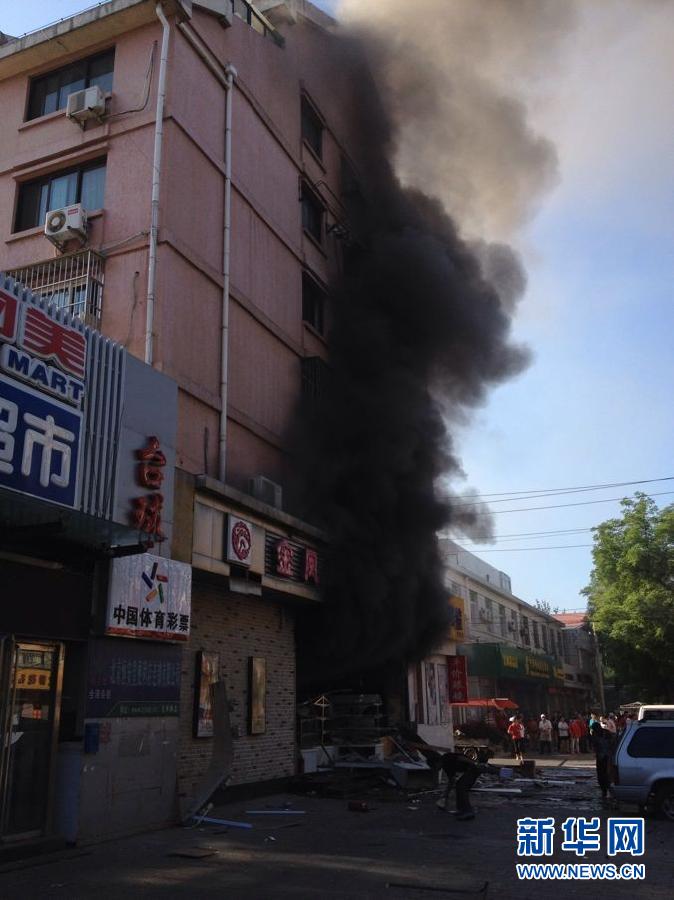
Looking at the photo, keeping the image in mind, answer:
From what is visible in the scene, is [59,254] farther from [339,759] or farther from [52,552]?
[339,759]

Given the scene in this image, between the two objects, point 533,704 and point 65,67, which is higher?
point 65,67

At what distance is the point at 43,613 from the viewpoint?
29.2 ft

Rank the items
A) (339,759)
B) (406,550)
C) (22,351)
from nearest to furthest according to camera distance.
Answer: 1. (22,351)
2. (339,759)
3. (406,550)

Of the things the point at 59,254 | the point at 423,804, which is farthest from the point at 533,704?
the point at 59,254

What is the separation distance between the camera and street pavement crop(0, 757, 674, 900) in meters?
6.73

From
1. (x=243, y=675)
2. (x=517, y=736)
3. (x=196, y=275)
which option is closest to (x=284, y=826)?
(x=243, y=675)

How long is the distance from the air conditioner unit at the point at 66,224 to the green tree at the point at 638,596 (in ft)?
103

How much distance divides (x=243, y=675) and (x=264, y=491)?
3444 millimetres

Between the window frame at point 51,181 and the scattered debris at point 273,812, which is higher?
the window frame at point 51,181

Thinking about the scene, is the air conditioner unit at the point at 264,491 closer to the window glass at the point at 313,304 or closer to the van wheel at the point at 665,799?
the window glass at the point at 313,304

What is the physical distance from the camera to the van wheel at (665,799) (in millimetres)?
11086

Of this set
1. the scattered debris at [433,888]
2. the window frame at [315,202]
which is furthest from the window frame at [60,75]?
the scattered debris at [433,888]

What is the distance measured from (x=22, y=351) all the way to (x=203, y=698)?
6548 millimetres

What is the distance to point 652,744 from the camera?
11.5 metres
